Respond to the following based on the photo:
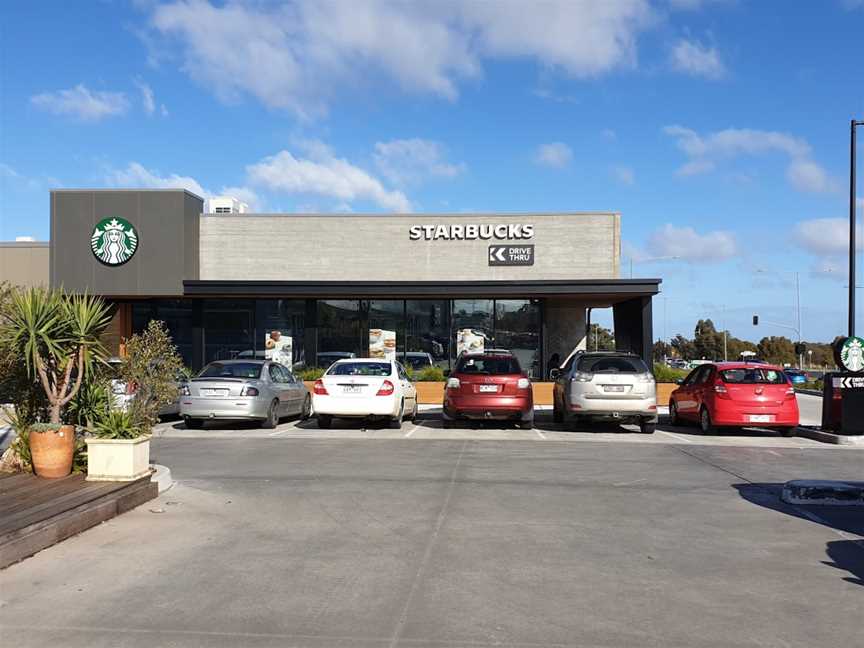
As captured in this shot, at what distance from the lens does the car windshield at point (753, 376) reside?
55.5 ft

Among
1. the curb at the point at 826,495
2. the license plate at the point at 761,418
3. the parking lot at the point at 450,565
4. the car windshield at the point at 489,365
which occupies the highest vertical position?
the car windshield at the point at 489,365

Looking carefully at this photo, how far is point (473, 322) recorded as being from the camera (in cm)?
2834

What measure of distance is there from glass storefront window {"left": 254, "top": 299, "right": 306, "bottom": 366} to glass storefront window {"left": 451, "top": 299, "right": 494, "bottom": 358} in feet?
17.1

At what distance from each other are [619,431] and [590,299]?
10408mm

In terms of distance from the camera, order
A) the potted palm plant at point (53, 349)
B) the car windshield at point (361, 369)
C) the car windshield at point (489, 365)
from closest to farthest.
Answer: the potted palm plant at point (53, 349), the car windshield at point (361, 369), the car windshield at point (489, 365)

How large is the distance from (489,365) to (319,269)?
40.5 ft

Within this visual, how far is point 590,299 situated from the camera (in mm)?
27703

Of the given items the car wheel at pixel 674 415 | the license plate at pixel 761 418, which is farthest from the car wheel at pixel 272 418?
the license plate at pixel 761 418

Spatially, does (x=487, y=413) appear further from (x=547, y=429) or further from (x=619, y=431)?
(x=619, y=431)

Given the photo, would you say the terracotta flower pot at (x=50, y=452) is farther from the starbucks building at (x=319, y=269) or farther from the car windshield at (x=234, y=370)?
the starbucks building at (x=319, y=269)

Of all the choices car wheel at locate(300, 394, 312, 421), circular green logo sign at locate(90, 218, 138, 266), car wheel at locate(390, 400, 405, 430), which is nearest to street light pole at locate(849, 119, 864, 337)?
car wheel at locate(390, 400, 405, 430)

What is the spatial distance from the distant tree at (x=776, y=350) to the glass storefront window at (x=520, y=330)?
2999 inches

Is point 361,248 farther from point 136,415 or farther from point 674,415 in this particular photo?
point 136,415

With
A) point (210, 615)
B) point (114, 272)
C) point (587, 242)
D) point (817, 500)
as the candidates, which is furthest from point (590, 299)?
point (210, 615)
